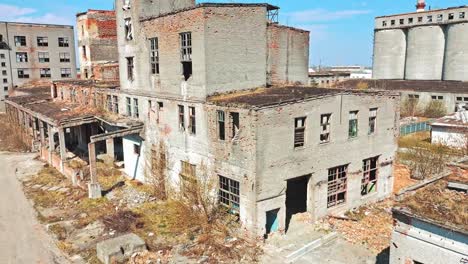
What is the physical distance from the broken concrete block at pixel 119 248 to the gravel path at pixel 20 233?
68.7 inches

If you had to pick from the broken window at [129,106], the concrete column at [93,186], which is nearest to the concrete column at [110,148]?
the broken window at [129,106]

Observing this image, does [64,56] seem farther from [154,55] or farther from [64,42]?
[154,55]

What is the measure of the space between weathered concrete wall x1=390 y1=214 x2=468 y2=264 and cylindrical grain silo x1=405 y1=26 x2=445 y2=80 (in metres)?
57.4

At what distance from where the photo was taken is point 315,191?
60.2 ft

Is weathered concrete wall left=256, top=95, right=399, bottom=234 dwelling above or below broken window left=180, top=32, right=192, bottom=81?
below

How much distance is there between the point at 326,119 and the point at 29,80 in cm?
5751

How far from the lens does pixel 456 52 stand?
55812 millimetres

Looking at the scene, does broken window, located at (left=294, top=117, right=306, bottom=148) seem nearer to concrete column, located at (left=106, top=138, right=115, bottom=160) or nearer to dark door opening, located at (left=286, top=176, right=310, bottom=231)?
dark door opening, located at (left=286, top=176, right=310, bottom=231)

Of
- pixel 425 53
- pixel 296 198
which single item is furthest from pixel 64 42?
pixel 425 53

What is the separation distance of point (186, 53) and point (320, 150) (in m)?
8.47

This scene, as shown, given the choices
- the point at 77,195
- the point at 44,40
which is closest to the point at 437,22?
the point at 77,195

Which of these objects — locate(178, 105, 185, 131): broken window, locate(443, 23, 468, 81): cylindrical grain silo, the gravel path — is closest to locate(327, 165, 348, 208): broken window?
locate(178, 105, 185, 131): broken window

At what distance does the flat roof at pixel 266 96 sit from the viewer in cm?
1656

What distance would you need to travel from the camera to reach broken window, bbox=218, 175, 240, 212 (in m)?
17.3
